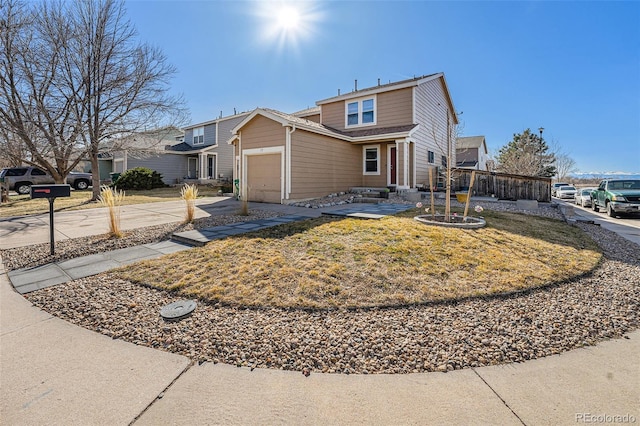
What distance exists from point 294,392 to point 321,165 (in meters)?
11.2

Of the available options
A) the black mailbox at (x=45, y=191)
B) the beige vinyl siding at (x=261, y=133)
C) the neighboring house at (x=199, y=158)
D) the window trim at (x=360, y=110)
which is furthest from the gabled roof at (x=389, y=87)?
the black mailbox at (x=45, y=191)

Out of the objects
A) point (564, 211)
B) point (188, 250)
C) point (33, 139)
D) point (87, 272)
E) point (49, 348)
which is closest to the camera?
point (49, 348)

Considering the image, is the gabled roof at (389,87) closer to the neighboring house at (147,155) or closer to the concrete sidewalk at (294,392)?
the neighboring house at (147,155)

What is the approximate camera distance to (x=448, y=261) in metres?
4.28

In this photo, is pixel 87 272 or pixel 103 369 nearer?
pixel 103 369

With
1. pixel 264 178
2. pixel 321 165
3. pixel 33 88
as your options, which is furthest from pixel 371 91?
pixel 33 88

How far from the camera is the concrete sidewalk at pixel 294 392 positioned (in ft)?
5.52

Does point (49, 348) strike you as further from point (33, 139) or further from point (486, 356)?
point (33, 139)

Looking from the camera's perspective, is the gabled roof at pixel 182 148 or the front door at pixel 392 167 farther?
the gabled roof at pixel 182 148

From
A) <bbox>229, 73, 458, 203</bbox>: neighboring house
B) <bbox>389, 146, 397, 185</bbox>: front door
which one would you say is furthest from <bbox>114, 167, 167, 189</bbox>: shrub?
<bbox>389, 146, 397, 185</bbox>: front door

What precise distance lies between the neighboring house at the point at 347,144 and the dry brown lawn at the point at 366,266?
5.63 metres

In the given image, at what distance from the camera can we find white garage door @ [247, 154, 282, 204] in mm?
11586

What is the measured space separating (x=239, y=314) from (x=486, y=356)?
2302 mm

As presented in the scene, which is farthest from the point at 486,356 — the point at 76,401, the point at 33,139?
the point at 33,139
